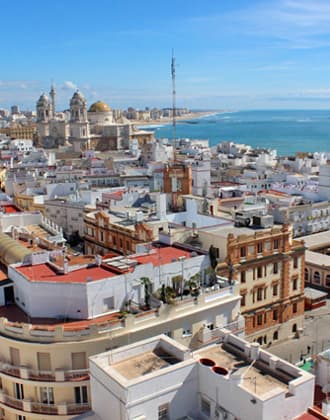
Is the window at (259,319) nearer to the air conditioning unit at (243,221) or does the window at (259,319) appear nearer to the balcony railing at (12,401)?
the air conditioning unit at (243,221)

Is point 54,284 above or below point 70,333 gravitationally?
above

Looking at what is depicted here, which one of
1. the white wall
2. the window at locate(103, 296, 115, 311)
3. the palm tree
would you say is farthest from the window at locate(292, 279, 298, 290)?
the white wall

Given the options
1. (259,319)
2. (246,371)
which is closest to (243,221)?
(259,319)

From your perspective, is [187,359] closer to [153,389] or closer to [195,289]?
[153,389]

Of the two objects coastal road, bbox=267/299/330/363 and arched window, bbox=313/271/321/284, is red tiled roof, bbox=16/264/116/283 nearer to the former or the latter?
coastal road, bbox=267/299/330/363

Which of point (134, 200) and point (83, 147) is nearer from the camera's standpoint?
point (134, 200)

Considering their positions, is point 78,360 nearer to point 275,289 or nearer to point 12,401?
point 12,401

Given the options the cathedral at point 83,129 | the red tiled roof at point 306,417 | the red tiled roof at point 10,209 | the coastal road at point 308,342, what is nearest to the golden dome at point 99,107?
the cathedral at point 83,129

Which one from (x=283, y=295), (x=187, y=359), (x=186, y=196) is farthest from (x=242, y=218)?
(x=187, y=359)
